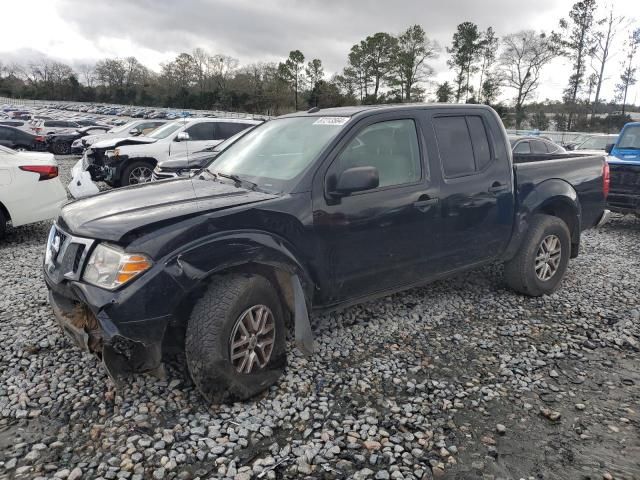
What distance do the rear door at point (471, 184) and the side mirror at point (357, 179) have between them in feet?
3.10

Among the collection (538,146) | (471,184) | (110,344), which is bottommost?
(110,344)

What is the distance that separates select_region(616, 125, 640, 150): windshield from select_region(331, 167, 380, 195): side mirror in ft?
29.9

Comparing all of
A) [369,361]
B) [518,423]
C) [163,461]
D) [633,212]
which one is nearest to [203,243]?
[163,461]

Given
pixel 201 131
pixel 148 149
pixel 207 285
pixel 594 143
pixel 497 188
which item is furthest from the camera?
pixel 594 143

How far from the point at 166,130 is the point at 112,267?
10.0 metres

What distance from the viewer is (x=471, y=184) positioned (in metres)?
4.06

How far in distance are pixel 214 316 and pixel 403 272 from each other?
66.4 inches

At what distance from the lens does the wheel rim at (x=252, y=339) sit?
2.90 meters

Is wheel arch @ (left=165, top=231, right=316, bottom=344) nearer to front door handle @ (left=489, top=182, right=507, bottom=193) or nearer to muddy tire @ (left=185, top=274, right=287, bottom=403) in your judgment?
muddy tire @ (left=185, top=274, right=287, bottom=403)

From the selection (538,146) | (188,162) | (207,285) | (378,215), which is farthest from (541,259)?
(538,146)

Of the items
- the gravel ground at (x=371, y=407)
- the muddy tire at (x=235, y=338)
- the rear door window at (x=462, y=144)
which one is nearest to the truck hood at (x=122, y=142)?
the gravel ground at (x=371, y=407)

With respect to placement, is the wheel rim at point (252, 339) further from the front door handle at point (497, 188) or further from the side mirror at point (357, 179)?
the front door handle at point (497, 188)

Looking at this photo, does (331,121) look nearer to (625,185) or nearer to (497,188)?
(497,188)

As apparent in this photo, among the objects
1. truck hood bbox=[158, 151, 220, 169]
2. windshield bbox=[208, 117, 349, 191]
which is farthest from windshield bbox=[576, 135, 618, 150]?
windshield bbox=[208, 117, 349, 191]
